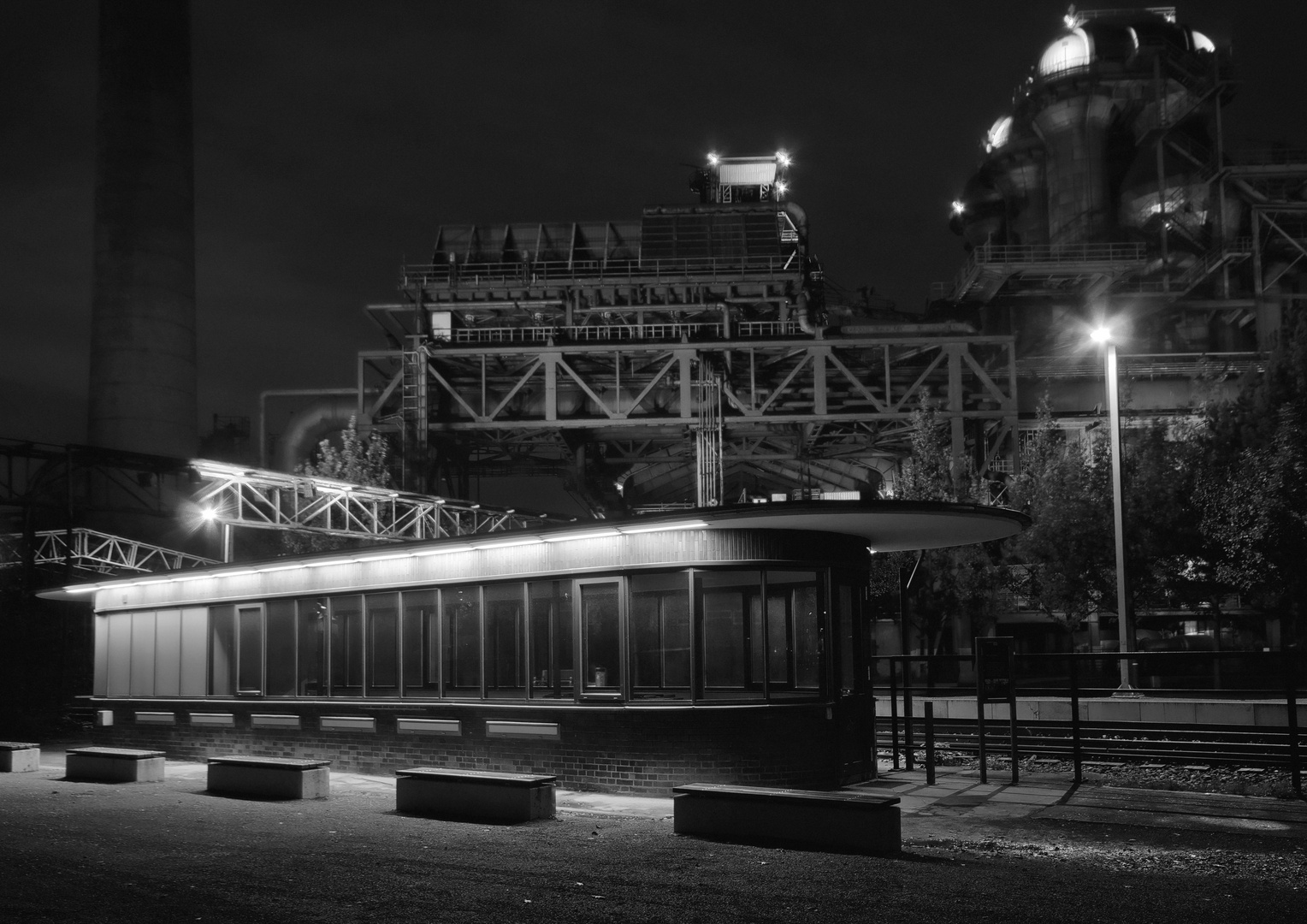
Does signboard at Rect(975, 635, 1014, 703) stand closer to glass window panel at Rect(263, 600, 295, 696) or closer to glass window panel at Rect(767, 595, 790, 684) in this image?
glass window panel at Rect(767, 595, 790, 684)

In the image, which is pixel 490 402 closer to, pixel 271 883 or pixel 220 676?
pixel 220 676

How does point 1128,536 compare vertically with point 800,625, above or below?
above

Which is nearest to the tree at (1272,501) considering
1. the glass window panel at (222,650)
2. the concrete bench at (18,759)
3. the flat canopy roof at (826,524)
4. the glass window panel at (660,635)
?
the flat canopy roof at (826,524)

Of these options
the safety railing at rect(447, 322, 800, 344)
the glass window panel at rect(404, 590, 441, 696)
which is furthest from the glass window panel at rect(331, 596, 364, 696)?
the safety railing at rect(447, 322, 800, 344)

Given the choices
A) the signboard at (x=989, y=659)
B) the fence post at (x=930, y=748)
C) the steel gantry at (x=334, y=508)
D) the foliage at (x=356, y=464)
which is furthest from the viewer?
the foliage at (x=356, y=464)

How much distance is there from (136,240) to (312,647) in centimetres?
4138

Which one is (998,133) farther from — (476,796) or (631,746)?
(476,796)

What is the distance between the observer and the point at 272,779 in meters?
15.1

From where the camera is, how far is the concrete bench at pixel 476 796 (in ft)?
41.6

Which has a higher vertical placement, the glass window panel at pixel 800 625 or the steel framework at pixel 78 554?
the steel framework at pixel 78 554

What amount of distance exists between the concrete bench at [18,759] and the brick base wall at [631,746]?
5687mm

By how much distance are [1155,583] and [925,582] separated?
689 centimetres

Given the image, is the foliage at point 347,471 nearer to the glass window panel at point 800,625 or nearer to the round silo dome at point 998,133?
the glass window panel at point 800,625

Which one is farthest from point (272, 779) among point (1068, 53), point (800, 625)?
point (1068, 53)
